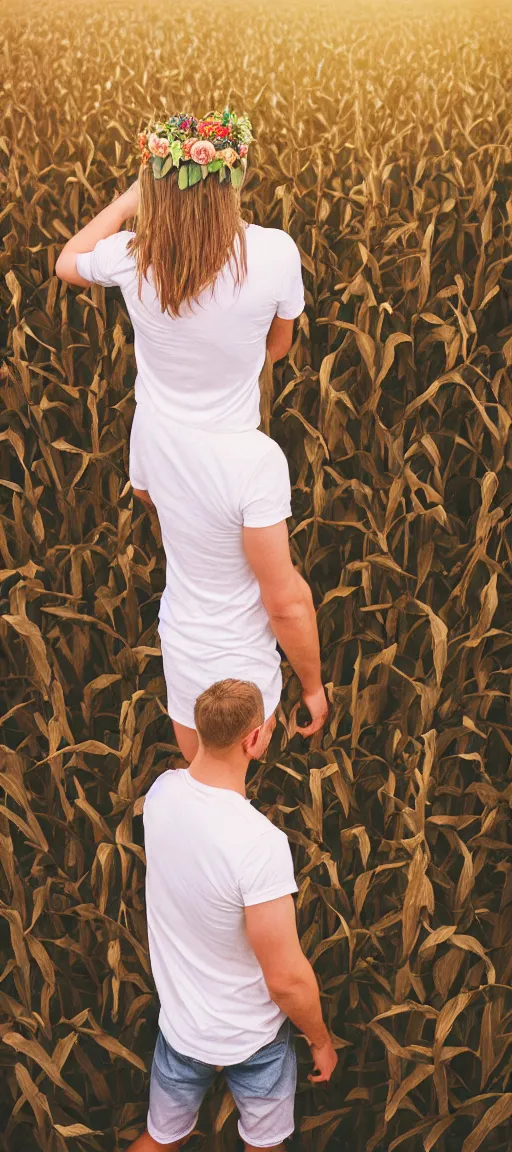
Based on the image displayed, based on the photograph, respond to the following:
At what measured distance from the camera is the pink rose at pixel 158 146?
1474 millimetres

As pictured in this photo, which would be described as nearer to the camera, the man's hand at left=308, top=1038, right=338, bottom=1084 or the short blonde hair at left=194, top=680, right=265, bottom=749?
the short blonde hair at left=194, top=680, right=265, bottom=749

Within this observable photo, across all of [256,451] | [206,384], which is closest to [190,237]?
[206,384]

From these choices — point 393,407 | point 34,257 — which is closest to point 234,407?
point 393,407

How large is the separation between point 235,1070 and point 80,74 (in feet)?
15.5

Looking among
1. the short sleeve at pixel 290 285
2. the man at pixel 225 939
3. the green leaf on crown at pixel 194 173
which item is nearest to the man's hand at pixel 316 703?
the man at pixel 225 939

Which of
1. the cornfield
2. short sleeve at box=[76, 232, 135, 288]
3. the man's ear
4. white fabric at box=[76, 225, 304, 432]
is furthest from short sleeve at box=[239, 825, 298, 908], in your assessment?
short sleeve at box=[76, 232, 135, 288]

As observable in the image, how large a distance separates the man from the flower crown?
0.76m

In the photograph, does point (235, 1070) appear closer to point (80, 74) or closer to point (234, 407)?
point (234, 407)

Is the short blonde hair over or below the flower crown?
below

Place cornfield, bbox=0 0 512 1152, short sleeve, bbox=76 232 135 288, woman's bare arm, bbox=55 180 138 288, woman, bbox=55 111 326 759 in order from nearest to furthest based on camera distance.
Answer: woman, bbox=55 111 326 759, short sleeve, bbox=76 232 135 288, woman's bare arm, bbox=55 180 138 288, cornfield, bbox=0 0 512 1152

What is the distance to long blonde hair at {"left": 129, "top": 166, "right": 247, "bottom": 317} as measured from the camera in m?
1.51

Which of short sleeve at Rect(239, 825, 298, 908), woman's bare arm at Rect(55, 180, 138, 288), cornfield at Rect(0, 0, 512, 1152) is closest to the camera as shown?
short sleeve at Rect(239, 825, 298, 908)

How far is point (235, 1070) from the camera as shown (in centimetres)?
160

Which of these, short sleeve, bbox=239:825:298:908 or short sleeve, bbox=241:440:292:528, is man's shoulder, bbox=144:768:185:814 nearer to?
short sleeve, bbox=239:825:298:908
